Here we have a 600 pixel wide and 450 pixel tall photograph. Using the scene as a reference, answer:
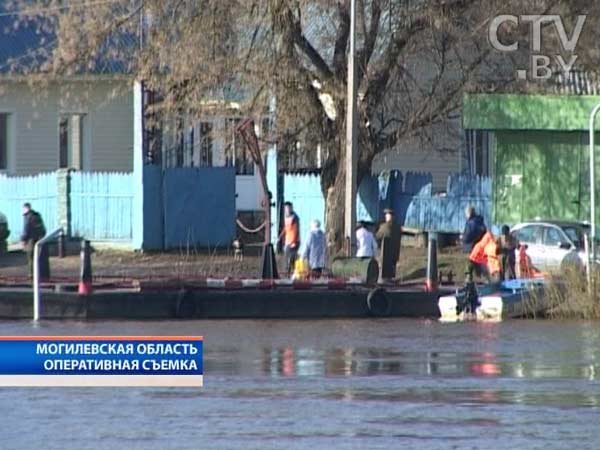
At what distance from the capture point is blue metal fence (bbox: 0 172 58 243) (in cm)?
4019

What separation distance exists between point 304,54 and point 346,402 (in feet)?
65.3

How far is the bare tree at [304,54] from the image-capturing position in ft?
111

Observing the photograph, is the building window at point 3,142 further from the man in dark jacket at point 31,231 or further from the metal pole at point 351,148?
the metal pole at point 351,148

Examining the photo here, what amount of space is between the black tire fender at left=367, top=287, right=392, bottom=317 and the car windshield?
6.08 metres

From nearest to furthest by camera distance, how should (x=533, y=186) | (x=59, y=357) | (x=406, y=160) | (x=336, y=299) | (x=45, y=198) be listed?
(x=59, y=357), (x=336, y=299), (x=533, y=186), (x=45, y=198), (x=406, y=160)

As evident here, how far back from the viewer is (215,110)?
35844 millimetres

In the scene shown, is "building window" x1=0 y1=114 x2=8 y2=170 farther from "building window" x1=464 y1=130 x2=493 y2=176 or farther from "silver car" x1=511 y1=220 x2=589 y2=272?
"silver car" x1=511 y1=220 x2=589 y2=272

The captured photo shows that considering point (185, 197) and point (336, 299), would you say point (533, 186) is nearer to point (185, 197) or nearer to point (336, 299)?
point (185, 197)

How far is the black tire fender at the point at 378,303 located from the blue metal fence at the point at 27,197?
14.1 metres

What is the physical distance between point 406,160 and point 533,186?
29.3ft

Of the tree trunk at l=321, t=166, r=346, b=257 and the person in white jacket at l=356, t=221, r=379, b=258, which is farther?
the tree trunk at l=321, t=166, r=346, b=257

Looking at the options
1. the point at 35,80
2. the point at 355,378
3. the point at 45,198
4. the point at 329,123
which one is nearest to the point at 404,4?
the point at 329,123

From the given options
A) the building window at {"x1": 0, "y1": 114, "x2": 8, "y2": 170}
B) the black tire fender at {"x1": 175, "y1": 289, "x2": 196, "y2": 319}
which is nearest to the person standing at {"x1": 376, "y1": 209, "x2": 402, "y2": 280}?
the black tire fender at {"x1": 175, "y1": 289, "x2": 196, "y2": 319}

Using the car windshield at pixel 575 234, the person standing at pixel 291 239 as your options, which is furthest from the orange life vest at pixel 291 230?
the car windshield at pixel 575 234
